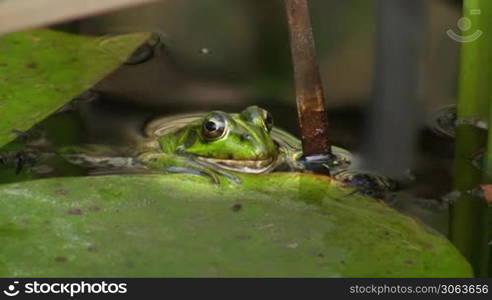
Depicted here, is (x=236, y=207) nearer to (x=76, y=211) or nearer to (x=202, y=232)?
(x=202, y=232)

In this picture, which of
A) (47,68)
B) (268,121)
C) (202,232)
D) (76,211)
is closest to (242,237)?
(202,232)

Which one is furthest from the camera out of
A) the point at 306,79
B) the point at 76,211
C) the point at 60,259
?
the point at 306,79

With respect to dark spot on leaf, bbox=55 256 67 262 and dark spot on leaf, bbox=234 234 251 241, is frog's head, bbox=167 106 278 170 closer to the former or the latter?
dark spot on leaf, bbox=234 234 251 241

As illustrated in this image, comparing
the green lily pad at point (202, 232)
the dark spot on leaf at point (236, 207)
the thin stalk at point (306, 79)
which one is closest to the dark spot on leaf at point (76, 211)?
the green lily pad at point (202, 232)

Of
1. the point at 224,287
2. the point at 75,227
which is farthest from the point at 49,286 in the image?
the point at 224,287

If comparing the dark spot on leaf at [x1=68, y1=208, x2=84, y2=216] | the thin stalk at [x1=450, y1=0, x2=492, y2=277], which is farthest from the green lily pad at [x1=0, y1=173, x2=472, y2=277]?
the thin stalk at [x1=450, y1=0, x2=492, y2=277]

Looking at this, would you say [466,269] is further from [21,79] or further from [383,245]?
[21,79]
